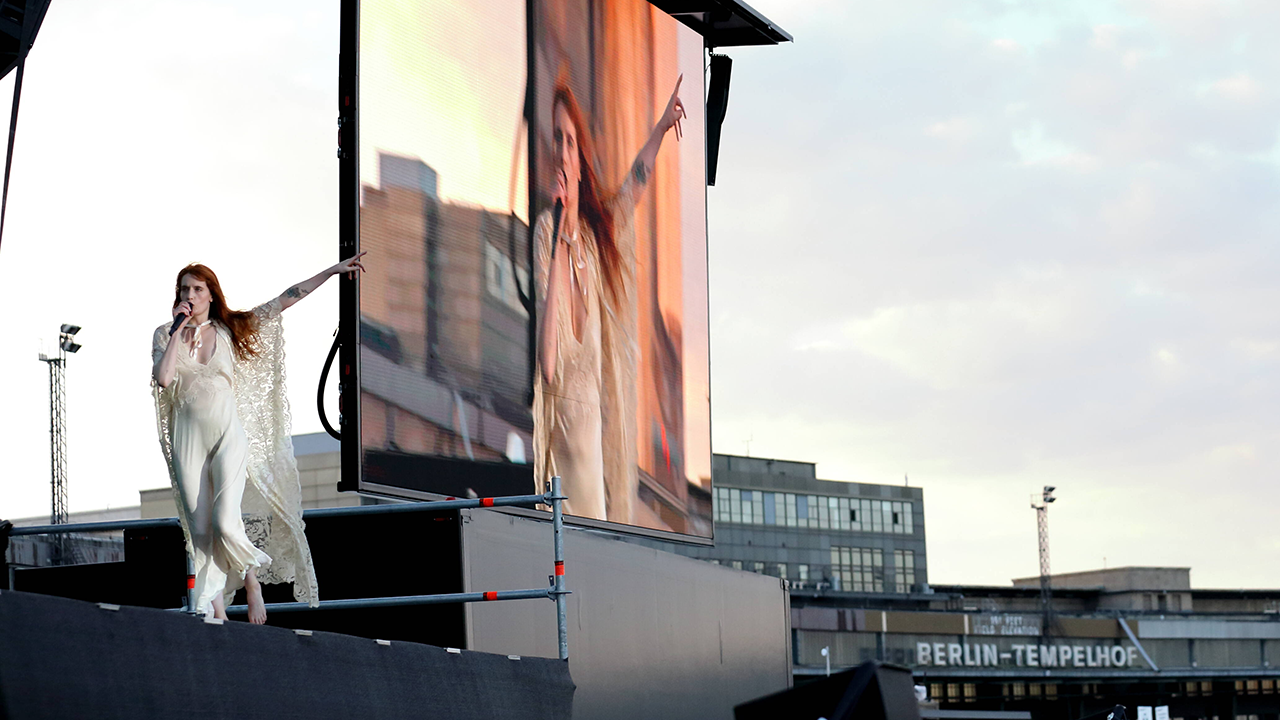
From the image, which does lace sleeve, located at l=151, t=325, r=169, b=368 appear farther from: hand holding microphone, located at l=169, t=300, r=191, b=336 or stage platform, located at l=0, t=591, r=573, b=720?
stage platform, located at l=0, t=591, r=573, b=720

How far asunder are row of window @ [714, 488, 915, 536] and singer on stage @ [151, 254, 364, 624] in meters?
77.8

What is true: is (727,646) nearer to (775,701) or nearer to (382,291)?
(382,291)

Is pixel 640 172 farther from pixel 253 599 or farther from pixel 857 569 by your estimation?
pixel 857 569

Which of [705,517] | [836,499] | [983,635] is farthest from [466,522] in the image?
[836,499]

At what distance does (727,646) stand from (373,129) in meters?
4.09

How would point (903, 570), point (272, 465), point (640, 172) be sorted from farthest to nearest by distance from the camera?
point (903, 570)
point (640, 172)
point (272, 465)

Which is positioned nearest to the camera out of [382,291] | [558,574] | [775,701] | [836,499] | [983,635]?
[775,701]

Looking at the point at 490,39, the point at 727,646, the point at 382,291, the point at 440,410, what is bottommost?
the point at 727,646

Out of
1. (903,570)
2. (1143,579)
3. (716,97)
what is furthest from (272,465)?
(1143,579)

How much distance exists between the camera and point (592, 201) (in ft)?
31.1

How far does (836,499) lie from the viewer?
92.2 meters

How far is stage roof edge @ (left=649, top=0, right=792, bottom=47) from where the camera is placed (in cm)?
1131

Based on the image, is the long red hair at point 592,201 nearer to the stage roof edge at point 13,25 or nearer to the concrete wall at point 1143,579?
the stage roof edge at point 13,25

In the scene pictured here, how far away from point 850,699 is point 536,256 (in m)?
5.62
